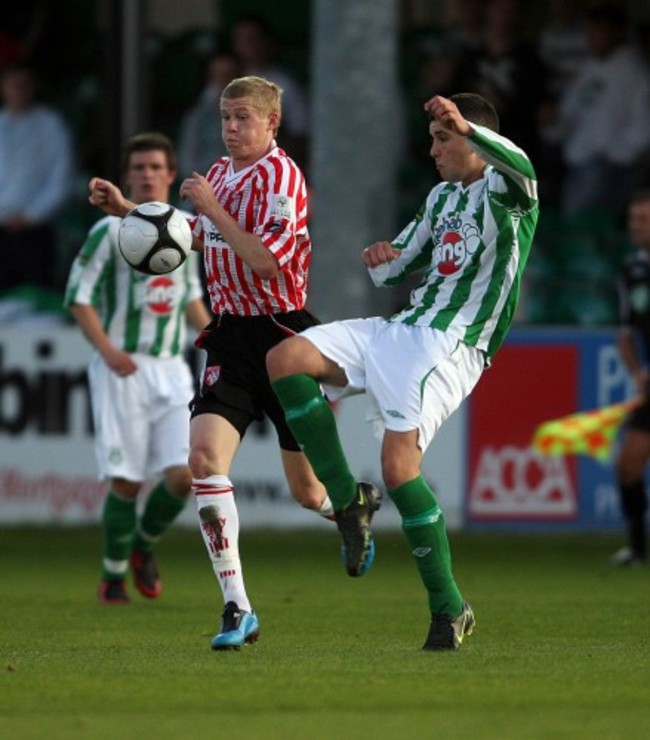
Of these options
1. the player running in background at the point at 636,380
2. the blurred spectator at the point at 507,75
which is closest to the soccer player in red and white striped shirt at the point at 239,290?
the player running in background at the point at 636,380

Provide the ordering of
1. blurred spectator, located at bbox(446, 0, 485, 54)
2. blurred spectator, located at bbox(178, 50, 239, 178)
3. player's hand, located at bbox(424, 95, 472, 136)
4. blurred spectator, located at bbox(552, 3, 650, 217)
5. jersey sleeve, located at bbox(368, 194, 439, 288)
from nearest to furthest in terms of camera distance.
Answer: player's hand, located at bbox(424, 95, 472, 136), jersey sleeve, located at bbox(368, 194, 439, 288), blurred spectator, located at bbox(552, 3, 650, 217), blurred spectator, located at bbox(178, 50, 239, 178), blurred spectator, located at bbox(446, 0, 485, 54)

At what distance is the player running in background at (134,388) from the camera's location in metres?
9.79

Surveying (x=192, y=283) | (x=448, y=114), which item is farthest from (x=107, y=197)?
(x=192, y=283)

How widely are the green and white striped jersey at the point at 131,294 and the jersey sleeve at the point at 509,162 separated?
2.99 metres

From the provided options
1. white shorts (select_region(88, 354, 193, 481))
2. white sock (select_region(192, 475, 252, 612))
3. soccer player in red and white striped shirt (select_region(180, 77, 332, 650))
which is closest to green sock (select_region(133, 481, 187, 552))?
white shorts (select_region(88, 354, 193, 481))

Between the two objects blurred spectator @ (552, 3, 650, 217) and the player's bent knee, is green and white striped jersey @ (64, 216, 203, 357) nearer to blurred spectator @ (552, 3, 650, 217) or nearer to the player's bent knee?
the player's bent knee

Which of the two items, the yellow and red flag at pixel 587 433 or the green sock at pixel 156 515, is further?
the yellow and red flag at pixel 587 433

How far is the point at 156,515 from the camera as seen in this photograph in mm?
9945

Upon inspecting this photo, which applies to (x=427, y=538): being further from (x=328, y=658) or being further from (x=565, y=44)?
(x=565, y=44)

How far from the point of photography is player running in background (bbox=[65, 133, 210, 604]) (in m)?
9.79

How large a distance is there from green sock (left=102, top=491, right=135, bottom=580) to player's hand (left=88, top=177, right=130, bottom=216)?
2.34m

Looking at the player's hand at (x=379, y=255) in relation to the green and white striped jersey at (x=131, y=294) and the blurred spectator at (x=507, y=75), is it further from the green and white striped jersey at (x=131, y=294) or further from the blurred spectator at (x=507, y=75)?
the blurred spectator at (x=507, y=75)

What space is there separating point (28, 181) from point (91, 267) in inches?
277

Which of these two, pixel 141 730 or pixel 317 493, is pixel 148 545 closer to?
pixel 317 493
